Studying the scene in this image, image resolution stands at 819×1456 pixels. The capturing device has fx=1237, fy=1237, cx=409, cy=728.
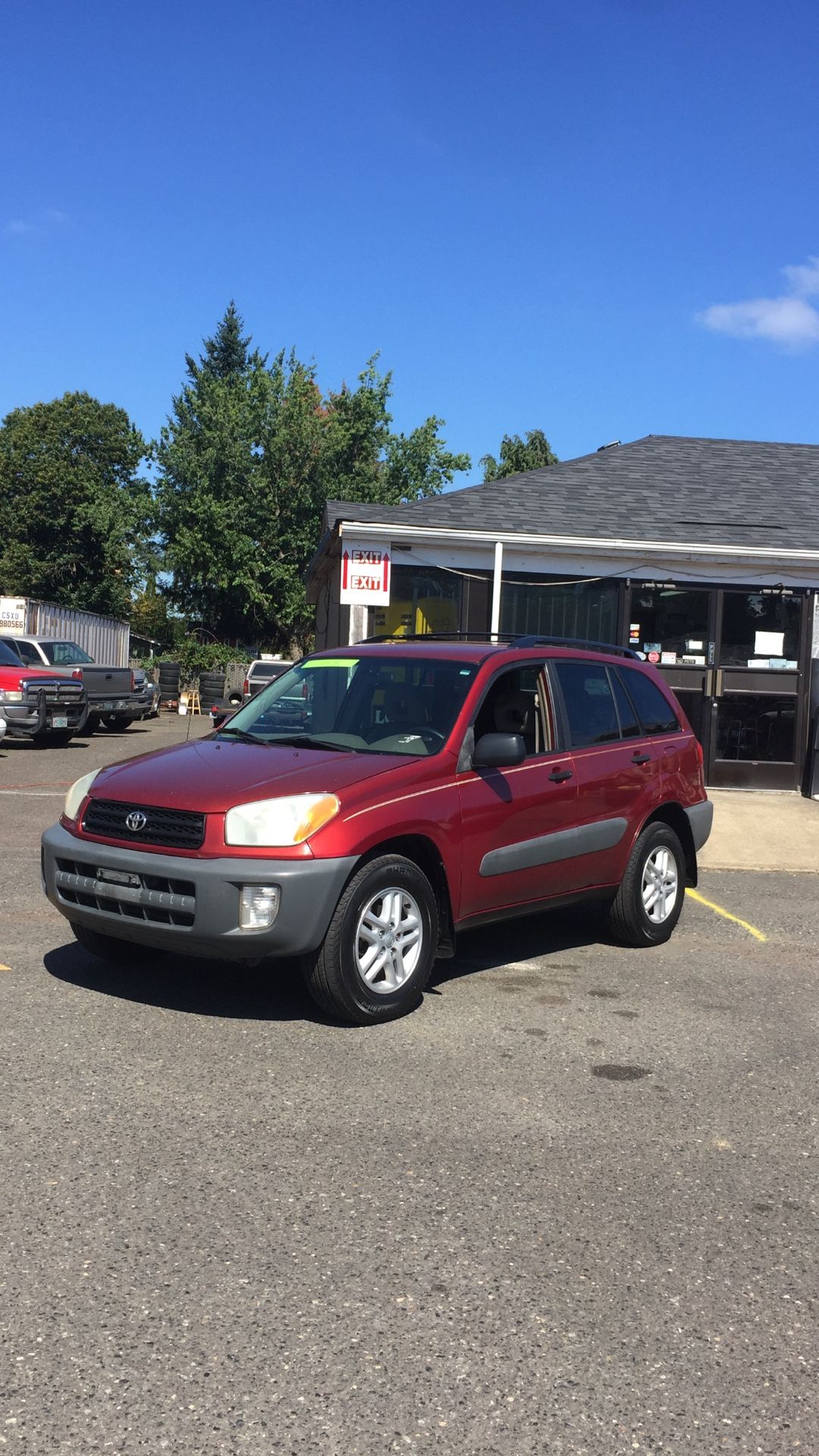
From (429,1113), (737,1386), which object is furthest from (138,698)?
(737,1386)

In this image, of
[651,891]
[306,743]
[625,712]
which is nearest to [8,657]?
[625,712]

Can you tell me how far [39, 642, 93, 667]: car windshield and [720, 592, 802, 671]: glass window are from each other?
42.8ft

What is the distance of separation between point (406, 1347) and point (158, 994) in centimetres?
307

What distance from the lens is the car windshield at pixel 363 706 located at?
601 cm

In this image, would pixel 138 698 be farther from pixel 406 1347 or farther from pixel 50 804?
pixel 406 1347

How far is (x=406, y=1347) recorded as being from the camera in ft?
9.23

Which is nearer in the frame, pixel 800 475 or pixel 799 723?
pixel 799 723

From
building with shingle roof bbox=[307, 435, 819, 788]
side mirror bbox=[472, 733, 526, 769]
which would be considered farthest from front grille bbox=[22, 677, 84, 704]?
side mirror bbox=[472, 733, 526, 769]

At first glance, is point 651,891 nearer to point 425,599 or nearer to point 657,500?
point 425,599

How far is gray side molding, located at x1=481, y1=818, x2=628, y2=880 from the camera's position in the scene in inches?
233

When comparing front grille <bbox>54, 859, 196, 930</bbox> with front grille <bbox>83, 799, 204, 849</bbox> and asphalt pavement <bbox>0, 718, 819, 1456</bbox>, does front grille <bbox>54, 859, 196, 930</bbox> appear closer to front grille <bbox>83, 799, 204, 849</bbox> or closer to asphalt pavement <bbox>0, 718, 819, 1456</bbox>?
front grille <bbox>83, 799, 204, 849</bbox>

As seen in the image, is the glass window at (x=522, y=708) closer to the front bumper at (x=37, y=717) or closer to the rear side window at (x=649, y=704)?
the rear side window at (x=649, y=704)

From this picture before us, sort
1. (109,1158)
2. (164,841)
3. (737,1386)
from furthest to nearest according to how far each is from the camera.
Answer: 1. (164,841)
2. (109,1158)
3. (737,1386)

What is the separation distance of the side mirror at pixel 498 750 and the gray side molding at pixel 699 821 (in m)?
2.10
